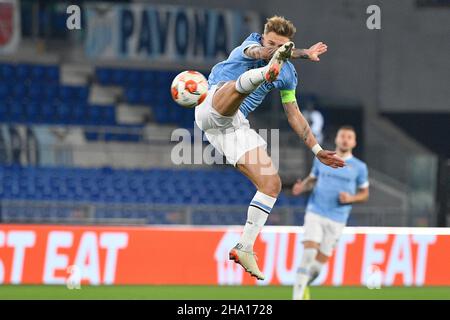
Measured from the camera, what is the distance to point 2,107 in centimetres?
1931

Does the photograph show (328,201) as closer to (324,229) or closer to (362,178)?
(324,229)

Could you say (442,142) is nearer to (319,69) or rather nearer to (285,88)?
(319,69)

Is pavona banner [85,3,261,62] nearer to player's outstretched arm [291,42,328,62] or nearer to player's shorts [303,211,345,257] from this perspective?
player's shorts [303,211,345,257]

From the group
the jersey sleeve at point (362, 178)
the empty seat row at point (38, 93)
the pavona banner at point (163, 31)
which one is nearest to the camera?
the jersey sleeve at point (362, 178)

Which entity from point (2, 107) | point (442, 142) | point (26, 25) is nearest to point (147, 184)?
point (2, 107)

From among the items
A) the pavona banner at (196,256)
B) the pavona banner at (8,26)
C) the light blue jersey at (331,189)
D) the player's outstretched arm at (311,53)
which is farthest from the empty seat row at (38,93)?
the player's outstretched arm at (311,53)

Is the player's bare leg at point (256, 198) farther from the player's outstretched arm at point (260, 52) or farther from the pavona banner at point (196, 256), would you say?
the pavona banner at point (196, 256)

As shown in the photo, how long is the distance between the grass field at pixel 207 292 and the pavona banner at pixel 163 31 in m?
8.17

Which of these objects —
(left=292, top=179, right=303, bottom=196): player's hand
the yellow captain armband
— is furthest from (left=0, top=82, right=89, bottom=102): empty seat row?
the yellow captain armband

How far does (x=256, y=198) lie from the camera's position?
27.1 feet

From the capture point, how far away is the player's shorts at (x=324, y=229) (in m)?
11.5

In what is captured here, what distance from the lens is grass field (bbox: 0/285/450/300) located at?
38.4 feet

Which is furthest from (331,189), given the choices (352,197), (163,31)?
(163,31)

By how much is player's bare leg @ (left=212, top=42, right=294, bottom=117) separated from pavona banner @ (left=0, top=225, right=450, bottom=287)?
5132 millimetres
